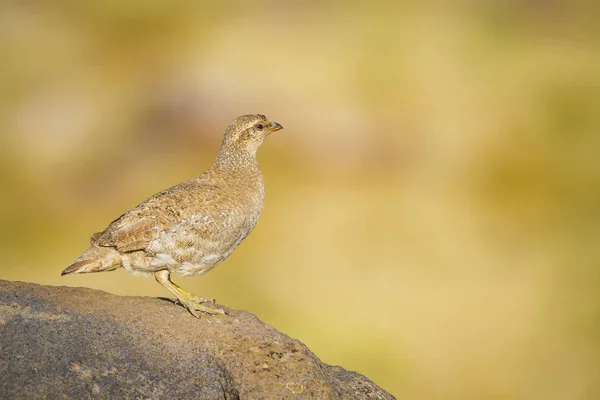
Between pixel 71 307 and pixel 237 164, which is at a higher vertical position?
pixel 237 164

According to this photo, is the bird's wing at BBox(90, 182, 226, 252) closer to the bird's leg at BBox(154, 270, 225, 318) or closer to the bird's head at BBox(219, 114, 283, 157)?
the bird's leg at BBox(154, 270, 225, 318)

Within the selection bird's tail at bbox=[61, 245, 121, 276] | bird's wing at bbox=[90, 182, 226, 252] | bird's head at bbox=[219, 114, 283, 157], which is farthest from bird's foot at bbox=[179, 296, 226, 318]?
bird's head at bbox=[219, 114, 283, 157]

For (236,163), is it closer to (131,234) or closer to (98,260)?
(131,234)

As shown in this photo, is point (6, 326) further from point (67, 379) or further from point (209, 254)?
point (209, 254)

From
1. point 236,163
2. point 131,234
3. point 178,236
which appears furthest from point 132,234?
point 236,163

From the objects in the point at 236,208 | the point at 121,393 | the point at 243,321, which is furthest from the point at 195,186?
the point at 121,393

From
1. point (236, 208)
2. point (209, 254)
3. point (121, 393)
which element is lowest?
point (121, 393)
